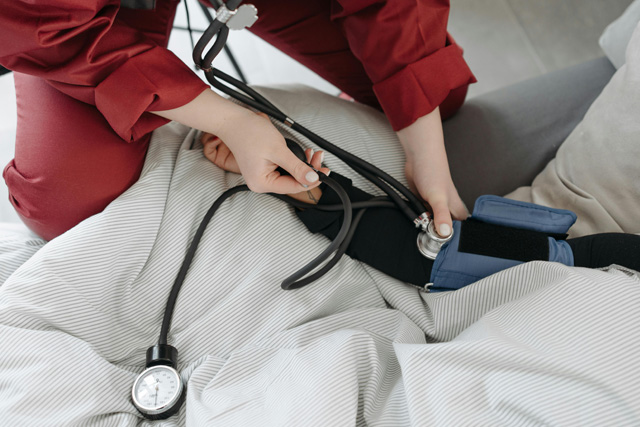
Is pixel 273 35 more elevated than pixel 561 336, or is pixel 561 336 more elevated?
pixel 273 35

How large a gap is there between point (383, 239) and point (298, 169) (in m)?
0.21

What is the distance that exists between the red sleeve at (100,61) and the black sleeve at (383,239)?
0.99ft

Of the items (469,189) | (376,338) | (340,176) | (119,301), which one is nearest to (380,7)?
(340,176)

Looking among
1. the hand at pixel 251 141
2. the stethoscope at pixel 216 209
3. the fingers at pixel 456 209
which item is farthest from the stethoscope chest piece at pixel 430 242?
the hand at pixel 251 141

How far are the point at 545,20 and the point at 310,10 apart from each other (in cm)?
102

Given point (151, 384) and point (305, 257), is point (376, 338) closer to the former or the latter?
point (305, 257)

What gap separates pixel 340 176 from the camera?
83 cm

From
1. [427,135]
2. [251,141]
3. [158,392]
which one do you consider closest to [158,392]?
[158,392]

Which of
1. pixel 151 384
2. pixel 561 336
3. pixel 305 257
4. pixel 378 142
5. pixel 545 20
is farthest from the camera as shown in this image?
pixel 545 20

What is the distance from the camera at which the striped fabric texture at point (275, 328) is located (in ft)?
1.75

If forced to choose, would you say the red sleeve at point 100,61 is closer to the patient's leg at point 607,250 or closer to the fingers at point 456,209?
the fingers at point 456,209

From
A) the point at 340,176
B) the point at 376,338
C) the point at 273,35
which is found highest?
the point at 273,35

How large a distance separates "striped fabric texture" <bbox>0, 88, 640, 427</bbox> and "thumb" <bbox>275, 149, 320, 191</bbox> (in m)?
0.13

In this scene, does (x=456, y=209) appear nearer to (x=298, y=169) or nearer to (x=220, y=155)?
(x=298, y=169)
